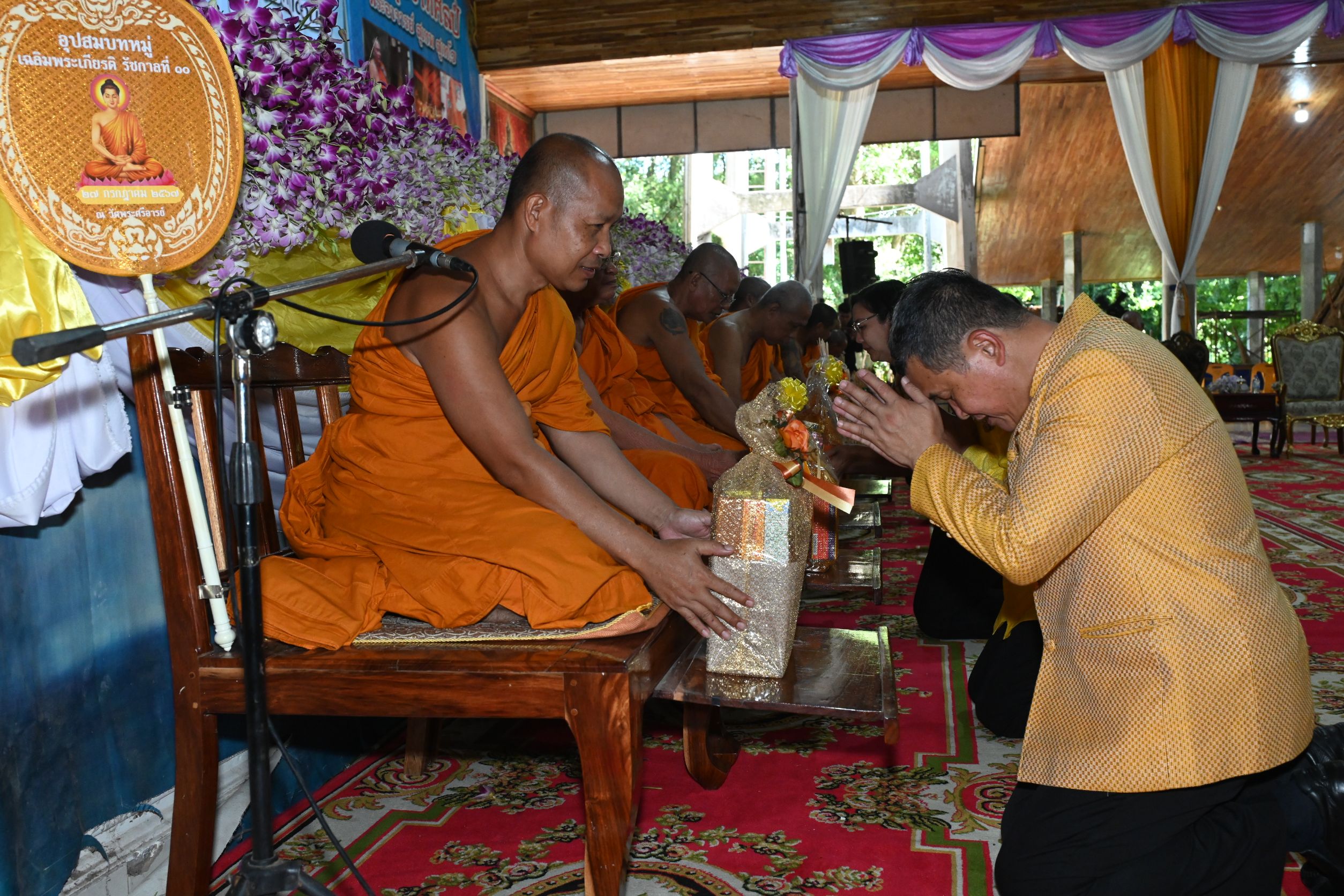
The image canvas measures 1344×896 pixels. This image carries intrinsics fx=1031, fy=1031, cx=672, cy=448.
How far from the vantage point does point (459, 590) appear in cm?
167

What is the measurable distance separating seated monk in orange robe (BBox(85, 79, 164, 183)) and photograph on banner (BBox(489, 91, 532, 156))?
676 centimetres

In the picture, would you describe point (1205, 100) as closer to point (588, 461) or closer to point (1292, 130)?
point (1292, 130)

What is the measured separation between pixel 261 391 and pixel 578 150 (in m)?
0.87

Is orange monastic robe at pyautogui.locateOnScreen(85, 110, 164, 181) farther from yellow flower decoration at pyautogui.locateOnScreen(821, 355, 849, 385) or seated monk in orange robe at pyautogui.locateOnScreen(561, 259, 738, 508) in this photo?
yellow flower decoration at pyautogui.locateOnScreen(821, 355, 849, 385)

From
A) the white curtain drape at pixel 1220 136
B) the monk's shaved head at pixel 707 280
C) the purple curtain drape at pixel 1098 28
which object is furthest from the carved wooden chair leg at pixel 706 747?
the white curtain drape at pixel 1220 136

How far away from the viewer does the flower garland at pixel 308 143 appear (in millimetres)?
1946

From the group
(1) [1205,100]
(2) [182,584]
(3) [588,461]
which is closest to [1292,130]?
(1) [1205,100]

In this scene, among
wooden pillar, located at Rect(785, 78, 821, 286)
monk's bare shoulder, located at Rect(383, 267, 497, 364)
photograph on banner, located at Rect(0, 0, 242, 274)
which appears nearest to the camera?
photograph on banner, located at Rect(0, 0, 242, 274)

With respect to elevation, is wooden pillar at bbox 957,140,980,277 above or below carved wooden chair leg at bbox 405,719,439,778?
above

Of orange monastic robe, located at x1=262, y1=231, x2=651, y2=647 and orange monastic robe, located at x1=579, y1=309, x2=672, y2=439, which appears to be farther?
orange monastic robe, located at x1=579, y1=309, x2=672, y2=439

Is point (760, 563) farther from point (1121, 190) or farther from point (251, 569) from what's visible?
point (1121, 190)

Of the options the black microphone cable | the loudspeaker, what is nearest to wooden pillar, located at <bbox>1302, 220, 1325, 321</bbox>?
the loudspeaker

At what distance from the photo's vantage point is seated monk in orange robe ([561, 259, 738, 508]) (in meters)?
2.87

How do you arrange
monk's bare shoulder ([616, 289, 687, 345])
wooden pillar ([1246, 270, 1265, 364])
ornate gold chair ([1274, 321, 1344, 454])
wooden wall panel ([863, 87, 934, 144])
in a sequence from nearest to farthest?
monk's bare shoulder ([616, 289, 687, 345])
ornate gold chair ([1274, 321, 1344, 454])
wooden wall panel ([863, 87, 934, 144])
wooden pillar ([1246, 270, 1265, 364])
